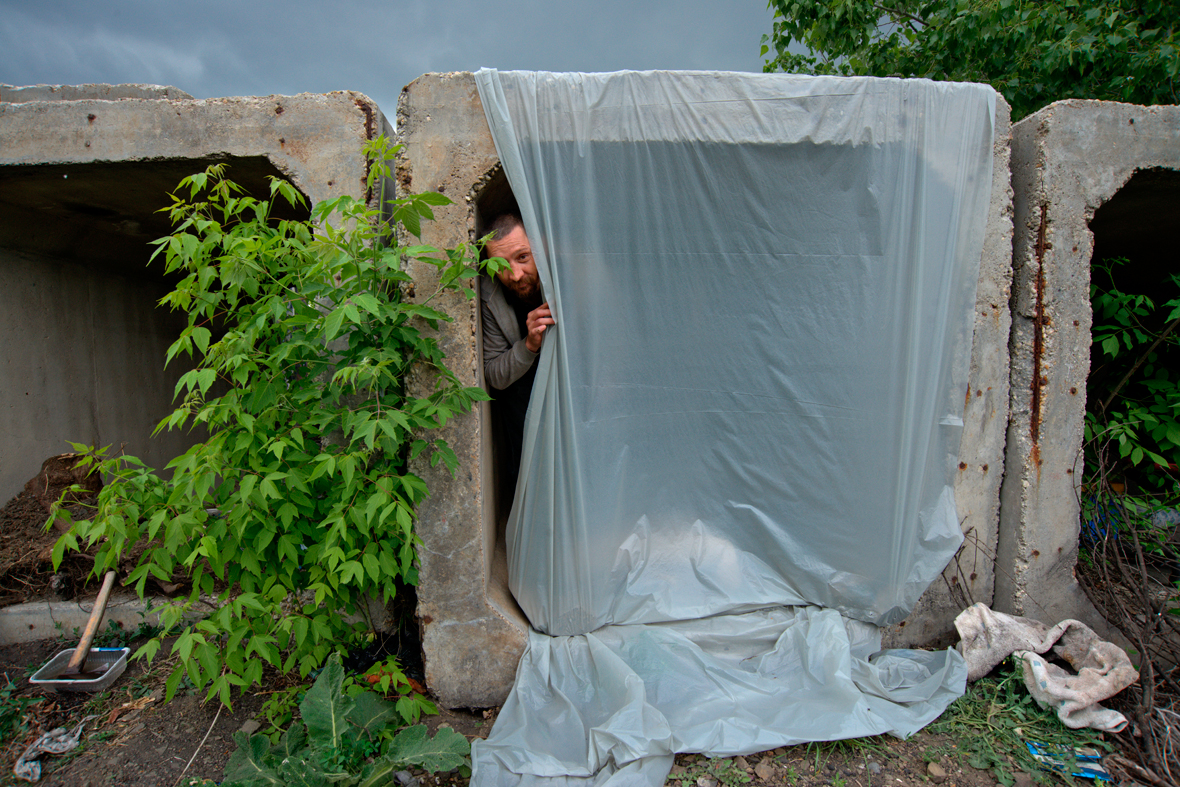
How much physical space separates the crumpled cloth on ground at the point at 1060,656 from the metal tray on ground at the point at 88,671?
12.6 ft

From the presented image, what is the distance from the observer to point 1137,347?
357cm

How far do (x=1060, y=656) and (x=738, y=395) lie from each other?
1727 mm

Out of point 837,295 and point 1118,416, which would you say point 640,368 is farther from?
point 1118,416

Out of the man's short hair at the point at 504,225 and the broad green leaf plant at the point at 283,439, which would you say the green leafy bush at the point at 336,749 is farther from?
the man's short hair at the point at 504,225

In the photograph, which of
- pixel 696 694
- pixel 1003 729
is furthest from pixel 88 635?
pixel 1003 729

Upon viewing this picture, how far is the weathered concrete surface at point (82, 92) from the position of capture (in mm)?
3064

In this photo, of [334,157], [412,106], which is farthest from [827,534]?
[334,157]

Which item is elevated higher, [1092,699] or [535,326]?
[535,326]

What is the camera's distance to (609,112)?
2172mm

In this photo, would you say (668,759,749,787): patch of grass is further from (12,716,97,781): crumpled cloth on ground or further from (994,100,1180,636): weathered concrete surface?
(12,716,97,781): crumpled cloth on ground

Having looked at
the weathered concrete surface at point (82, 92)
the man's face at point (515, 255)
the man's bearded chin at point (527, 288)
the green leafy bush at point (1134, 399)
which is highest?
the weathered concrete surface at point (82, 92)

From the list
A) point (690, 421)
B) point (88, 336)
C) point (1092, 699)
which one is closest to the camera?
point (1092, 699)

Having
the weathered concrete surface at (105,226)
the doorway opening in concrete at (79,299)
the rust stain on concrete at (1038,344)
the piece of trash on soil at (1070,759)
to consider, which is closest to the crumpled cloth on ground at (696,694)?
the piece of trash on soil at (1070,759)

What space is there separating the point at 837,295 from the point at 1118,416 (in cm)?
186
